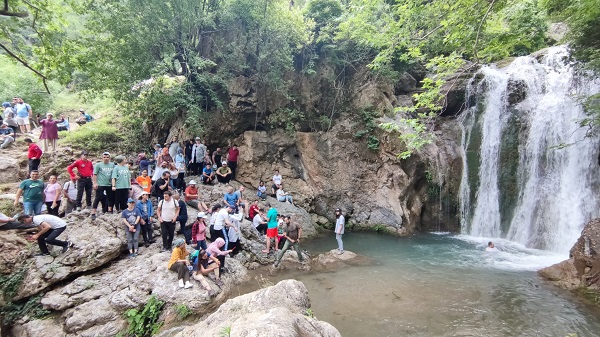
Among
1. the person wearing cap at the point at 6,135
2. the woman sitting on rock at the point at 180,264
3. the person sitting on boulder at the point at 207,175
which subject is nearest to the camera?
the woman sitting on rock at the point at 180,264

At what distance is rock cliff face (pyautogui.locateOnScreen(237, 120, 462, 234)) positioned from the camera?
15.3 metres

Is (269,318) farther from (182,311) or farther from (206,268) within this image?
(206,268)

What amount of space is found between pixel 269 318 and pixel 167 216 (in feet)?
20.4

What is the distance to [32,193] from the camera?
28.9 feet

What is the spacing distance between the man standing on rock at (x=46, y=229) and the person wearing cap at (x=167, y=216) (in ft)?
7.80

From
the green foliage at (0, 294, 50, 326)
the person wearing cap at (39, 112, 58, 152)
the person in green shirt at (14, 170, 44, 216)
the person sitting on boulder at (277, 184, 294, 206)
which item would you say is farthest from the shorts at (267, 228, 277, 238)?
the person wearing cap at (39, 112, 58, 152)

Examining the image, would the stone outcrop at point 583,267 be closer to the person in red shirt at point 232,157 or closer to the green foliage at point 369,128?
the green foliage at point 369,128

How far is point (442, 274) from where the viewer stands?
9188 mm

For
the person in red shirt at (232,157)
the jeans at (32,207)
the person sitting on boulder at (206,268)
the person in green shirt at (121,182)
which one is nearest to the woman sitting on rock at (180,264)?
the person sitting on boulder at (206,268)

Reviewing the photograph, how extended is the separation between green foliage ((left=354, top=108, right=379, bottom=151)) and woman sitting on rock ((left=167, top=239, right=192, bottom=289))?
11351 mm

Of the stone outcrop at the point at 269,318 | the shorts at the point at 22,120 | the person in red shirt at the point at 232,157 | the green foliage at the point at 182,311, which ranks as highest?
the shorts at the point at 22,120

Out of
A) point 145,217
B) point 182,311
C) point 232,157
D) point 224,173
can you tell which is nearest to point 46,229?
point 145,217

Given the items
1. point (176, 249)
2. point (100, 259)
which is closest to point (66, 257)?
point (100, 259)

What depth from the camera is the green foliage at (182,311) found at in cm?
666
